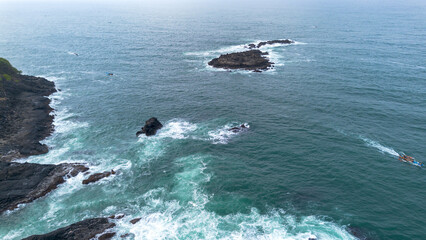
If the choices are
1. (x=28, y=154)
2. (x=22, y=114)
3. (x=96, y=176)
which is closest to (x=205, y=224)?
(x=96, y=176)

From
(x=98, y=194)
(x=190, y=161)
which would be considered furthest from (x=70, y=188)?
(x=190, y=161)

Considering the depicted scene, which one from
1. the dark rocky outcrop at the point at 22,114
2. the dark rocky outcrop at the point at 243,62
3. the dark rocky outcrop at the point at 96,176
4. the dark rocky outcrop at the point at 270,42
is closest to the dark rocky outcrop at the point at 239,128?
the dark rocky outcrop at the point at 96,176

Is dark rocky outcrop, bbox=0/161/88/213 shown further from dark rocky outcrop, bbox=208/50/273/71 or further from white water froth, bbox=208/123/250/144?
dark rocky outcrop, bbox=208/50/273/71

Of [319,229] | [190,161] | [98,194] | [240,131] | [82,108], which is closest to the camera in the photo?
[319,229]

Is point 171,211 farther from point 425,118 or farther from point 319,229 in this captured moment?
point 425,118

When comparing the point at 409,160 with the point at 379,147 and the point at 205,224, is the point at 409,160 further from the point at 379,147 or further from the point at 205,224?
the point at 205,224

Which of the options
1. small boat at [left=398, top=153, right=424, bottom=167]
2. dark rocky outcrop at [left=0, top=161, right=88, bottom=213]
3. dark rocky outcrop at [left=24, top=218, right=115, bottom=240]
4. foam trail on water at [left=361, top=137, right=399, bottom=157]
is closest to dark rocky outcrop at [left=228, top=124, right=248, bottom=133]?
foam trail on water at [left=361, top=137, right=399, bottom=157]
